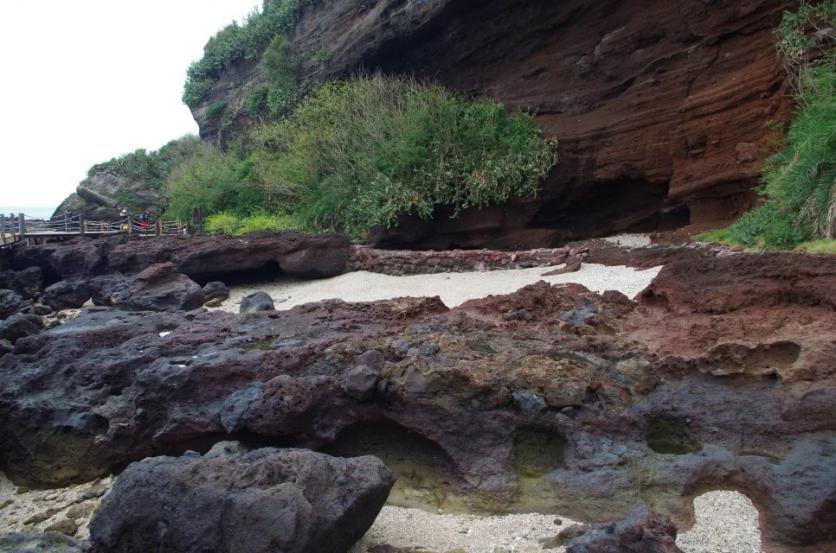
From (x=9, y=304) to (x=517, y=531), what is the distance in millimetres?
11161

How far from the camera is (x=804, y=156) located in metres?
8.51

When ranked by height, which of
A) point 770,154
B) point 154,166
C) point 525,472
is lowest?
point 525,472

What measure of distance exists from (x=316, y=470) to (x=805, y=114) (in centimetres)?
1001

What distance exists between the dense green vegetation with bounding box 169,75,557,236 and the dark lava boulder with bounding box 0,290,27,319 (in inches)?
299

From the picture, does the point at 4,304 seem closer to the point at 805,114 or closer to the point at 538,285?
the point at 538,285

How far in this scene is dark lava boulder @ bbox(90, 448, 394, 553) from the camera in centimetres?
274

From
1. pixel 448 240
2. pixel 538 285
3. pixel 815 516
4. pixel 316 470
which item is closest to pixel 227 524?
pixel 316 470

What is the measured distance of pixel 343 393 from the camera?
4.11m

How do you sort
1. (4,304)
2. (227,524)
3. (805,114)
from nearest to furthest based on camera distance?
1. (227,524)
2. (805,114)
3. (4,304)

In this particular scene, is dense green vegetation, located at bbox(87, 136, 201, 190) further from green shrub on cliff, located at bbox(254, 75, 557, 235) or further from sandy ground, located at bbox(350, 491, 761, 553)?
sandy ground, located at bbox(350, 491, 761, 553)

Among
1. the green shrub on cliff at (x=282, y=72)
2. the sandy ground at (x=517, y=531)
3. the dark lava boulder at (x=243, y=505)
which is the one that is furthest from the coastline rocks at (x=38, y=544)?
the green shrub on cliff at (x=282, y=72)

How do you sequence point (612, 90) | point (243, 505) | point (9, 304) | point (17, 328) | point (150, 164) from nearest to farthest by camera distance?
point (243, 505) < point (17, 328) < point (9, 304) < point (612, 90) < point (150, 164)

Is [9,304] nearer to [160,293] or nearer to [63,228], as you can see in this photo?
[160,293]

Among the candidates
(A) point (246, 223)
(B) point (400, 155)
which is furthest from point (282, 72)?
(B) point (400, 155)
